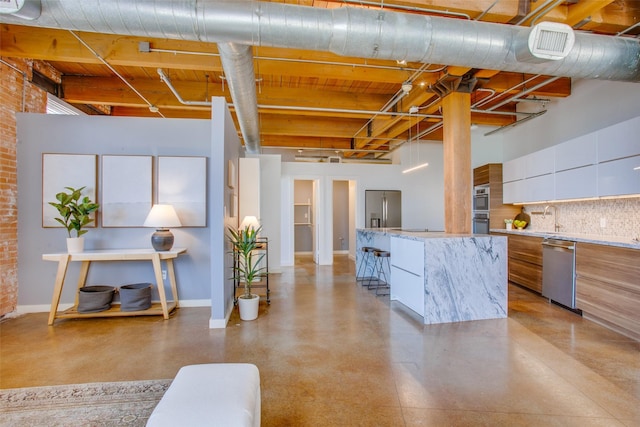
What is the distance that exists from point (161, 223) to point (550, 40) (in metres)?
4.23

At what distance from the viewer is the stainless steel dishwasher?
3.74 m

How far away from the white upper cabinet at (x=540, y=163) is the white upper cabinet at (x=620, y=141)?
0.85m

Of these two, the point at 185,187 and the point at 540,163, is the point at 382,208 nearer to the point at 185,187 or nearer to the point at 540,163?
the point at 540,163

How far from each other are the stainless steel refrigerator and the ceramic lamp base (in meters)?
4.98

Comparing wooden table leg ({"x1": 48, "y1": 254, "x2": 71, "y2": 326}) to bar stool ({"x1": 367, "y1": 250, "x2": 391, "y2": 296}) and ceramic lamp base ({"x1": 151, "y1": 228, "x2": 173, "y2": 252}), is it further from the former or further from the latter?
bar stool ({"x1": 367, "y1": 250, "x2": 391, "y2": 296})

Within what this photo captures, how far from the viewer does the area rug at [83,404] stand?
185 cm

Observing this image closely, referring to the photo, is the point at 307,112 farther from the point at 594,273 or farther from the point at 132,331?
the point at 594,273

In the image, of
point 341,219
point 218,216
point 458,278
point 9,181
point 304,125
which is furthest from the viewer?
point 341,219

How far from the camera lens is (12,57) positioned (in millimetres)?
3672

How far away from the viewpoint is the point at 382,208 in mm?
7629

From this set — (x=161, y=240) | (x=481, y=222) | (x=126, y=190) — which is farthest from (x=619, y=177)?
(x=126, y=190)

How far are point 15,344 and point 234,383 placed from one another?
9.95 ft

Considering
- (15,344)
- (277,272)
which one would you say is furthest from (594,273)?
(15,344)

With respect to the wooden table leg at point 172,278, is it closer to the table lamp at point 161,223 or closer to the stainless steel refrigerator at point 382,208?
the table lamp at point 161,223
